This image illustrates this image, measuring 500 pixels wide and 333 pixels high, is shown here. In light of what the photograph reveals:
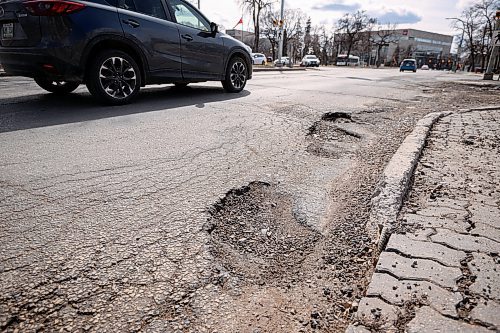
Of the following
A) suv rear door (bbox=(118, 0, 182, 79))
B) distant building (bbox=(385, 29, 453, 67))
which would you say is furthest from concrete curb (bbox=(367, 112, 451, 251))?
distant building (bbox=(385, 29, 453, 67))

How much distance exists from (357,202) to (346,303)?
3.63ft

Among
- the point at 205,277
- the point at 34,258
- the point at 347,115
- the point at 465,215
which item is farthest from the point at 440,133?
the point at 34,258

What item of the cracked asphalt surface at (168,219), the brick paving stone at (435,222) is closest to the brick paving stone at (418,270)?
the cracked asphalt surface at (168,219)

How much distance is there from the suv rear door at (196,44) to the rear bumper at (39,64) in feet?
6.23

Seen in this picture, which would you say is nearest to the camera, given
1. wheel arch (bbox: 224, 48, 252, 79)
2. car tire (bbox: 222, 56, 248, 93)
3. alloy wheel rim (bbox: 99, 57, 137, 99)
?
alloy wheel rim (bbox: 99, 57, 137, 99)

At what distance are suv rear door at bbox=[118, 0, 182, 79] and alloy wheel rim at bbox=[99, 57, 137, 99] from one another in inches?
14.5

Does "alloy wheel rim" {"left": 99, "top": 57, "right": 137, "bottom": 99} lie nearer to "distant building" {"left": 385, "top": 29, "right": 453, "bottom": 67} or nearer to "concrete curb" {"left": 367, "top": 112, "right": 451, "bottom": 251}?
"concrete curb" {"left": 367, "top": 112, "right": 451, "bottom": 251}

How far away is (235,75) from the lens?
22.5 feet

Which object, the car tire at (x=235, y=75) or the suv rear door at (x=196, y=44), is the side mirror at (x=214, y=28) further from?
the car tire at (x=235, y=75)

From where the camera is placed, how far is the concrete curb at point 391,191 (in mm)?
1937

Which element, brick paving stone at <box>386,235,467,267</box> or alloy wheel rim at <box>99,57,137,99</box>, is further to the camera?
alloy wheel rim at <box>99,57,137,99</box>

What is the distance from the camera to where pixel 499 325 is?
3.96 ft

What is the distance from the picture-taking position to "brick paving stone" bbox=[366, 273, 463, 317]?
132 cm

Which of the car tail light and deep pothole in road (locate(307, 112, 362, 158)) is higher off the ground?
the car tail light
